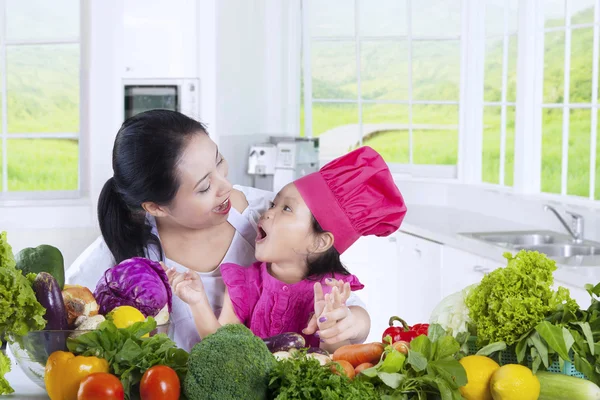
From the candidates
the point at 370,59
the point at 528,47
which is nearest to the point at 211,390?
the point at 528,47

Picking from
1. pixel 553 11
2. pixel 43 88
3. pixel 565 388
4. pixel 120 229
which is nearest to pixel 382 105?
Result: pixel 43 88

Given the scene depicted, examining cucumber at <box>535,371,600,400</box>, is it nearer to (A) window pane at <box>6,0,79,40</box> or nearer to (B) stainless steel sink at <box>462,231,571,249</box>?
(B) stainless steel sink at <box>462,231,571,249</box>

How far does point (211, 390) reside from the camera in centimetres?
135

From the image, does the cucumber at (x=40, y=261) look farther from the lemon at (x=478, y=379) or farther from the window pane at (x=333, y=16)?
the window pane at (x=333, y=16)

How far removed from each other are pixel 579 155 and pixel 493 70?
5.86 ft

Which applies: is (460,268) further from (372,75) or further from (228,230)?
(372,75)

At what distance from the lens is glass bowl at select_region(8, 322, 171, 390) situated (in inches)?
57.8

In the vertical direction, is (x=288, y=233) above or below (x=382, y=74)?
below

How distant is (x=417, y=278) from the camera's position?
14.2 ft

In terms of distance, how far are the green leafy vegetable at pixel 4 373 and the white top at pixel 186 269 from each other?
53 cm

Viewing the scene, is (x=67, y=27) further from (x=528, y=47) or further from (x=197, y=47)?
(x=528, y=47)

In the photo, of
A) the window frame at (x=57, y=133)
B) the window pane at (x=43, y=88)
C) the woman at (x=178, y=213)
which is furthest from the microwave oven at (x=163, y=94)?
the woman at (x=178, y=213)

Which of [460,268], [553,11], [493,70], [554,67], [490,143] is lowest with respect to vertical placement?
[460,268]

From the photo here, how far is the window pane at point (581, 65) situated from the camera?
9.68 meters
